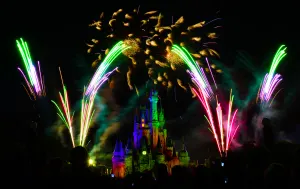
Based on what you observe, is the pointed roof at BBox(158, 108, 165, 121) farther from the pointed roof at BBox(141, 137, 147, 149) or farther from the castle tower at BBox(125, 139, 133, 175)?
the castle tower at BBox(125, 139, 133, 175)

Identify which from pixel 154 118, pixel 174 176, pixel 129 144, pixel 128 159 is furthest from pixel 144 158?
pixel 174 176

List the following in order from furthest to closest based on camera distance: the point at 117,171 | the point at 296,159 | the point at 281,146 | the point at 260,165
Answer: the point at 117,171 → the point at 281,146 → the point at 260,165 → the point at 296,159

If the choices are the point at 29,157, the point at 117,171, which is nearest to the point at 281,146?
the point at 29,157

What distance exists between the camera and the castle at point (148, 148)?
61594 mm

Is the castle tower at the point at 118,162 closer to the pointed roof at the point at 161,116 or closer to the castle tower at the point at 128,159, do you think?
the castle tower at the point at 128,159

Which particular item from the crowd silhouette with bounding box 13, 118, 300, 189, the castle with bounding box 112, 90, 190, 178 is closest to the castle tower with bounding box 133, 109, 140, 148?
the castle with bounding box 112, 90, 190, 178

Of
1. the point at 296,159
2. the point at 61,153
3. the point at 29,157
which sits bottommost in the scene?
the point at 296,159

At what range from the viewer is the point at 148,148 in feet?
216

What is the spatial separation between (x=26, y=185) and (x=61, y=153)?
47.0m

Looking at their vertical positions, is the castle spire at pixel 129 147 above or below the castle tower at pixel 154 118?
below

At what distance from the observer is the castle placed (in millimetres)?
61594

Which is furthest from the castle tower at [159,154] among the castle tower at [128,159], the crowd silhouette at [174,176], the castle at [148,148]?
the crowd silhouette at [174,176]

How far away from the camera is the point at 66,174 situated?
251 inches

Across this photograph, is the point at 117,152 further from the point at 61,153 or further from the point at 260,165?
the point at 260,165
